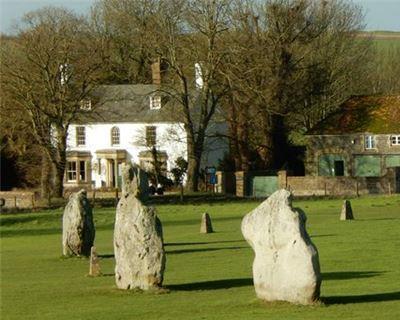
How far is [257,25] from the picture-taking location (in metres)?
92.6

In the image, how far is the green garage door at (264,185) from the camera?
287ft

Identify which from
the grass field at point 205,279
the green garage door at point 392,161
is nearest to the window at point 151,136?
the green garage door at point 392,161

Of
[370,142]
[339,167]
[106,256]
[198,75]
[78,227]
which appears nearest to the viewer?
[78,227]

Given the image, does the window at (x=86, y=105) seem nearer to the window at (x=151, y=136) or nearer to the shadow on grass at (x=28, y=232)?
the window at (x=151, y=136)

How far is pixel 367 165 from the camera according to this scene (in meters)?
94.7

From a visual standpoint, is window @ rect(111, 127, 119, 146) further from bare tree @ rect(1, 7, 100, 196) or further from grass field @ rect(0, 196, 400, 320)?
grass field @ rect(0, 196, 400, 320)

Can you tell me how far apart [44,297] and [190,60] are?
64.0m

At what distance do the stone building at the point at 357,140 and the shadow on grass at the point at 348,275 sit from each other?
2598 inches

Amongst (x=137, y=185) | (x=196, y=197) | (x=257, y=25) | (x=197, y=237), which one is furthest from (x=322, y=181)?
(x=137, y=185)

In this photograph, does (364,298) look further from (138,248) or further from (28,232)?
(28,232)

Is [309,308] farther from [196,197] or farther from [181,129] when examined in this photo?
[181,129]

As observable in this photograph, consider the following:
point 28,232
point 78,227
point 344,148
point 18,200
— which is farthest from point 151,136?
→ point 78,227

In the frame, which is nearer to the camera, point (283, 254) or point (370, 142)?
point (283, 254)

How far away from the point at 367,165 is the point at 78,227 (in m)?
61.4
